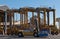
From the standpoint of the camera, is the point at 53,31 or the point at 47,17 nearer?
the point at 53,31

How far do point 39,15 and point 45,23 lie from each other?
8.64 feet

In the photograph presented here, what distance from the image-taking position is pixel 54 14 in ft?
154

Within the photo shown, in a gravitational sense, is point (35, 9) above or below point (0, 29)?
above

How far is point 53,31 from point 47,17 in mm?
6531

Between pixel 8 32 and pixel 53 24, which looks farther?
pixel 53 24

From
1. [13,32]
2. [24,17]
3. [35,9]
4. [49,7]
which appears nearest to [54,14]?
[49,7]

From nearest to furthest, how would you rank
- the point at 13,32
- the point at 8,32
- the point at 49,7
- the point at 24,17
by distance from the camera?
the point at 13,32, the point at 8,32, the point at 49,7, the point at 24,17

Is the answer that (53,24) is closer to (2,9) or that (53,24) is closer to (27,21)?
(27,21)

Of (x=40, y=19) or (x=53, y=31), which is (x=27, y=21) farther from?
(x=53, y=31)

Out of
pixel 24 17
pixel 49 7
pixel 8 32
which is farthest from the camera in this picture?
pixel 24 17

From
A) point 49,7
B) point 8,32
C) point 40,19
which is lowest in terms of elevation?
point 8,32

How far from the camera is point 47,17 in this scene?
49.8 metres

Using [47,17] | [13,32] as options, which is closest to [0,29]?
[13,32]

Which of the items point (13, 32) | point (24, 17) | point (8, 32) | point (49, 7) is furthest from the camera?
point (24, 17)
